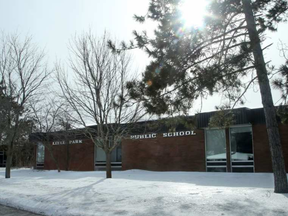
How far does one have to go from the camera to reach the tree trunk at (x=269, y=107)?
8570 millimetres

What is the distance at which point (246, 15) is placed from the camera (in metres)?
9.27

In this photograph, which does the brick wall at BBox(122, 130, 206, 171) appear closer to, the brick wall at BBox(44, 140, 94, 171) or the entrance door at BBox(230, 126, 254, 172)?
the entrance door at BBox(230, 126, 254, 172)

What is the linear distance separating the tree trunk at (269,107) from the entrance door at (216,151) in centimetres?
1120

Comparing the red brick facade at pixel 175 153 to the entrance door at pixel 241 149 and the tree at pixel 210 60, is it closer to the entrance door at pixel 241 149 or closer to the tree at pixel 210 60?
the entrance door at pixel 241 149

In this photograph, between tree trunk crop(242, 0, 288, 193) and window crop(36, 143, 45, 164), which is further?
window crop(36, 143, 45, 164)

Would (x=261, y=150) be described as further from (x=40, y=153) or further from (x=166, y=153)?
(x=40, y=153)

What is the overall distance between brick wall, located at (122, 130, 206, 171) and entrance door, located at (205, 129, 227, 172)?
342mm

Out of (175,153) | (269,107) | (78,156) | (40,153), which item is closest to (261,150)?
(175,153)

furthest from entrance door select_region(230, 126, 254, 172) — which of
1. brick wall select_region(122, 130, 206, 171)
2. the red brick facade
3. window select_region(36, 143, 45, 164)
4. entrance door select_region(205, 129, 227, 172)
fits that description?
window select_region(36, 143, 45, 164)

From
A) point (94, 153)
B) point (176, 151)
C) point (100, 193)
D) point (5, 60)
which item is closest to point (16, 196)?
point (100, 193)

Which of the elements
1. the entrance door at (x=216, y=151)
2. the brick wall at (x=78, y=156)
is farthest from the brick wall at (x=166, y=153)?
the brick wall at (x=78, y=156)

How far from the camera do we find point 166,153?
22.5 meters

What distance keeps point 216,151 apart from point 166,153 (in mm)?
3819

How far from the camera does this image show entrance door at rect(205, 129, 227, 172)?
2006 centimetres
